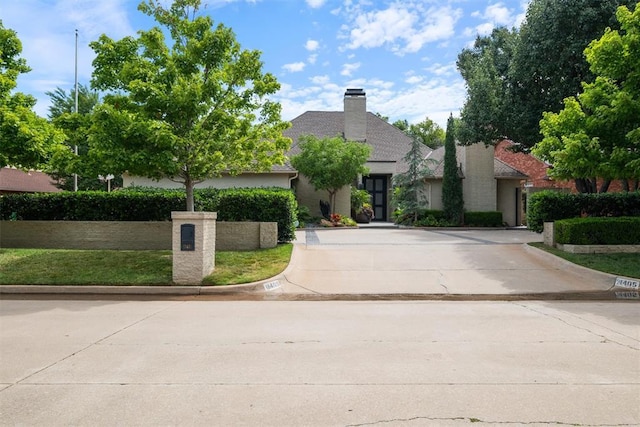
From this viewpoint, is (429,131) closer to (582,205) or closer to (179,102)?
(582,205)

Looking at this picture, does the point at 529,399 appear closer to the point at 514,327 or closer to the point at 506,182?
the point at 514,327

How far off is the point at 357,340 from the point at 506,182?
2594 centimetres

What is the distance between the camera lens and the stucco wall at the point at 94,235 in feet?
49.9

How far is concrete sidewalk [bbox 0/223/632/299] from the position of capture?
422 inches

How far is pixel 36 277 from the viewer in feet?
37.2

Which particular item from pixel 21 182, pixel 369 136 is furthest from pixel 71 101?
pixel 369 136

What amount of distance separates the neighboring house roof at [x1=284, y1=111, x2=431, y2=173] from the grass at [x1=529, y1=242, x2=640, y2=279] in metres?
18.9

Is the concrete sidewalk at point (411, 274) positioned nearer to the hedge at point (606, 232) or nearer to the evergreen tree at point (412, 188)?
the hedge at point (606, 232)

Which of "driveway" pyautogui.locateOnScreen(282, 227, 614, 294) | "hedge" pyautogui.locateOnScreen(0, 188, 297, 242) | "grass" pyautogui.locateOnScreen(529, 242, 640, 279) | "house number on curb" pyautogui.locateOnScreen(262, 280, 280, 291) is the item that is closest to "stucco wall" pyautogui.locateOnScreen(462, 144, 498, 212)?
"driveway" pyautogui.locateOnScreen(282, 227, 614, 294)

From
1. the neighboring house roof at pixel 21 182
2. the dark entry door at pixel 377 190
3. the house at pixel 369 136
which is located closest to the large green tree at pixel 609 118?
the house at pixel 369 136

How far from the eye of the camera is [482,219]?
26875mm

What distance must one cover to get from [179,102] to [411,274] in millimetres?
7321

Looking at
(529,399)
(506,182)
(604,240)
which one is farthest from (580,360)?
(506,182)

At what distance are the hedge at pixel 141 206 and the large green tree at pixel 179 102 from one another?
225 cm
